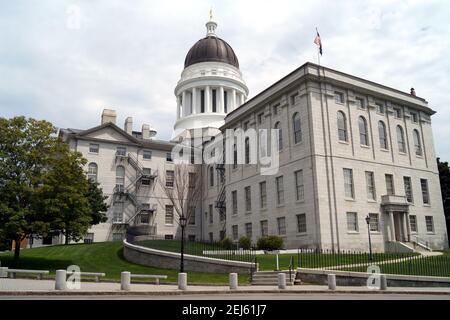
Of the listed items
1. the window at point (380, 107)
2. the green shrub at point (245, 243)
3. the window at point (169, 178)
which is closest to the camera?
the green shrub at point (245, 243)

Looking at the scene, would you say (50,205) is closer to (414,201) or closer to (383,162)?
(383,162)

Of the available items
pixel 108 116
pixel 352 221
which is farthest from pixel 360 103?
pixel 108 116

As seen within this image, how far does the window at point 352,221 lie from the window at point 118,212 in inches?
1194

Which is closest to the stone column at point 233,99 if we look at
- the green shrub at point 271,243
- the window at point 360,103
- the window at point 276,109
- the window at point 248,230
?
the window at point 276,109

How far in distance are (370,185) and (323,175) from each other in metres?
5.70

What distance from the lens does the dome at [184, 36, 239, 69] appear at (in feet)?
237

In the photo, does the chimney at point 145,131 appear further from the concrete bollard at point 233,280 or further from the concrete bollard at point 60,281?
the concrete bollard at point 233,280

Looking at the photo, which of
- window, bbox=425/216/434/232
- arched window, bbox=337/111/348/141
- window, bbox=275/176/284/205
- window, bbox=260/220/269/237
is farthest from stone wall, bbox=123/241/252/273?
window, bbox=425/216/434/232

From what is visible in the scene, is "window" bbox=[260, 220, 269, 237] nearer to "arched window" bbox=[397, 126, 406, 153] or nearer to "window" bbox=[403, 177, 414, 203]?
"window" bbox=[403, 177, 414, 203]

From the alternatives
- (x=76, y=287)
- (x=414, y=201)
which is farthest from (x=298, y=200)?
(x=76, y=287)

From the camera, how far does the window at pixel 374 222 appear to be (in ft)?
120

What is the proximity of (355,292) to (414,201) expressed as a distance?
26.2 m

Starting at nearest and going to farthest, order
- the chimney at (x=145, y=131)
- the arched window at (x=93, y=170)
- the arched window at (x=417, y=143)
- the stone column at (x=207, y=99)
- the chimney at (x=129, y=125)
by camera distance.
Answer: the arched window at (x=417, y=143) → the arched window at (x=93, y=170) → the chimney at (x=129, y=125) → the chimney at (x=145, y=131) → the stone column at (x=207, y=99)

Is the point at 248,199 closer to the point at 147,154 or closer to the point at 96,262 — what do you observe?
the point at 96,262
